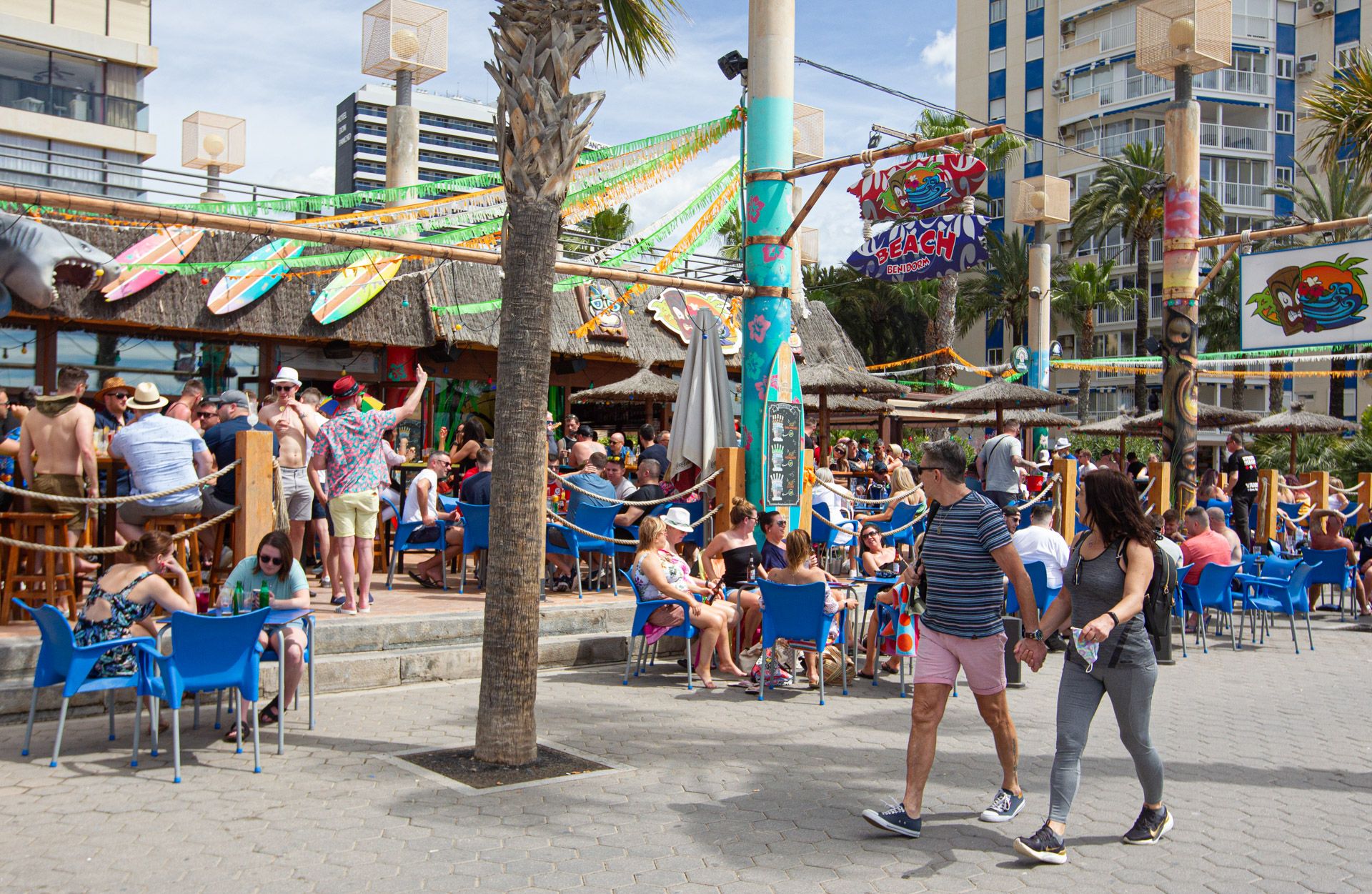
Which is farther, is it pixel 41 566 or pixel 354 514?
pixel 354 514

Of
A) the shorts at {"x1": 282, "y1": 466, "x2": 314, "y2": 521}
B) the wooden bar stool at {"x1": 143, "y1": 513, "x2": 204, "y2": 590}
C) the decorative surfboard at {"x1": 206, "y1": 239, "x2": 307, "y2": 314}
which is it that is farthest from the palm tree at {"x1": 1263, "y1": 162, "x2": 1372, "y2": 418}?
the wooden bar stool at {"x1": 143, "y1": 513, "x2": 204, "y2": 590}

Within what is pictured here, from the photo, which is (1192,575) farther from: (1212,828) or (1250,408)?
(1250,408)

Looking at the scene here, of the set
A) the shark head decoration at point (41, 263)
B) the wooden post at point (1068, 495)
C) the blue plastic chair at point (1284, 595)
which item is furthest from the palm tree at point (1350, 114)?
the shark head decoration at point (41, 263)

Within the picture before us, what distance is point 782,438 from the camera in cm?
1017

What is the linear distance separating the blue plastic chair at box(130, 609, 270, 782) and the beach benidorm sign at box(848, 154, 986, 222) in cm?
664

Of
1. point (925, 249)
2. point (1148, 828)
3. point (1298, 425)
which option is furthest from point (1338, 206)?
point (1148, 828)

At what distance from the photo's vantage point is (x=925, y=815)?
519cm

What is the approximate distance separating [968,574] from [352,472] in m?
5.06

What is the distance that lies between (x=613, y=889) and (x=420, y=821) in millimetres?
1174

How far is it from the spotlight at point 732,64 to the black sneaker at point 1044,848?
815 cm

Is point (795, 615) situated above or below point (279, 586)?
below

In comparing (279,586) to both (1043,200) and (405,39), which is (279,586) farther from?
(1043,200)

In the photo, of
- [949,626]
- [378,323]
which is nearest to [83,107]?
[378,323]

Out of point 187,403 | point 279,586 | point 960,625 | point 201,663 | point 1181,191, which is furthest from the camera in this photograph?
point 1181,191
